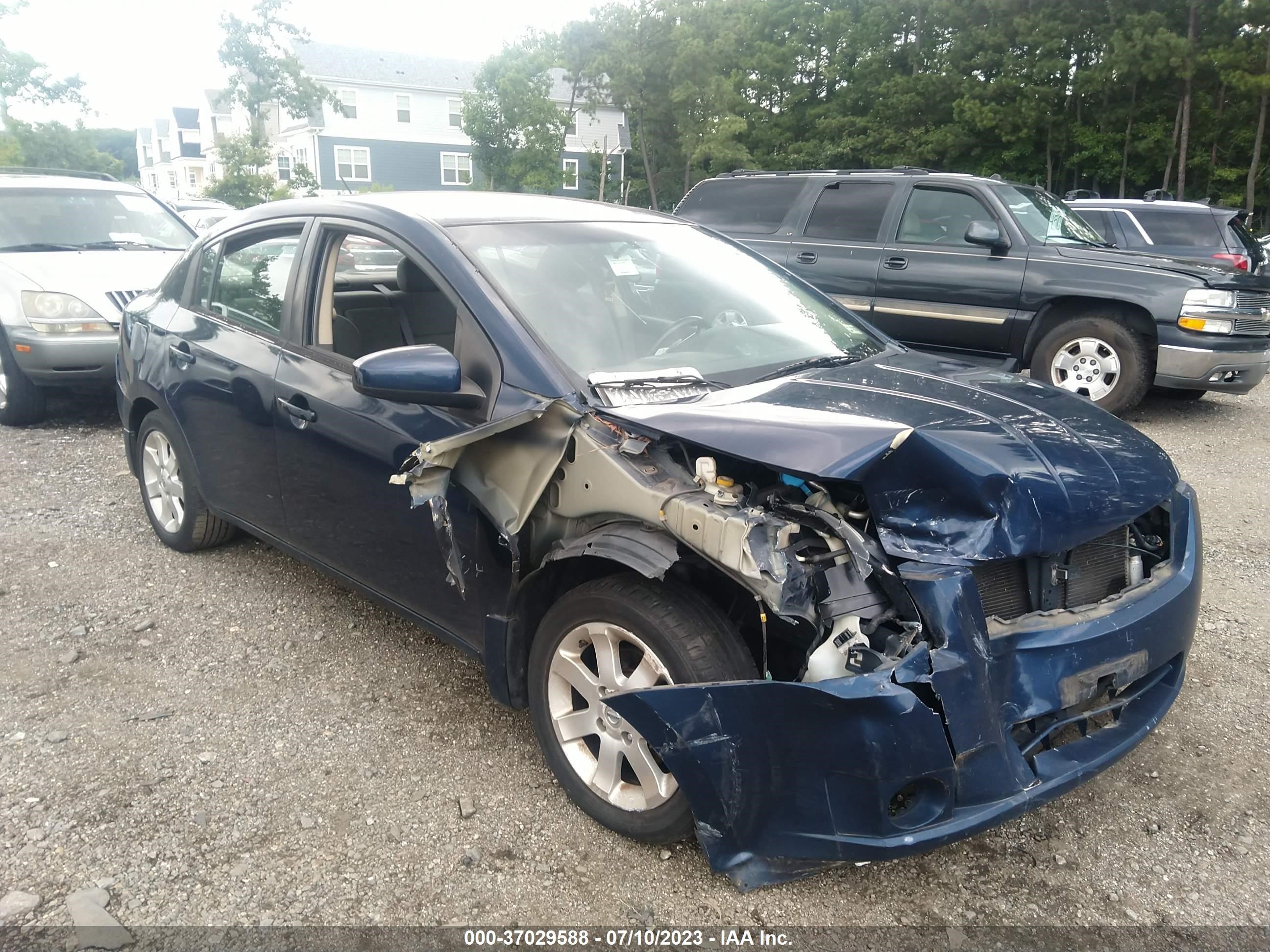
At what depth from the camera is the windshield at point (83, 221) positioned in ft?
25.0

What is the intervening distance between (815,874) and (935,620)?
0.70 metres

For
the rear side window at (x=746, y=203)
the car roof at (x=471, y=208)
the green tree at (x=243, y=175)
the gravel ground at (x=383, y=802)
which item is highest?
the green tree at (x=243, y=175)

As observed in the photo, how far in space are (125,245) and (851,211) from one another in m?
6.26

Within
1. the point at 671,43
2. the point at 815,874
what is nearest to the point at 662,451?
the point at 815,874

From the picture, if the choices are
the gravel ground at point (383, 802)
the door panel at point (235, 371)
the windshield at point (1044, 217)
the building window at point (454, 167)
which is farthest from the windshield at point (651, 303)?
the building window at point (454, 167)

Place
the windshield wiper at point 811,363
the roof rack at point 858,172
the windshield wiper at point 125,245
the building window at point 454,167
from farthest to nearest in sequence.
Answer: the building window at point 454,167
the roof rack at point 858,172
the windshield wiper at point 125,245
the windshield wiper at point 811,363

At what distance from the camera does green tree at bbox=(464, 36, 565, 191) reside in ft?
132

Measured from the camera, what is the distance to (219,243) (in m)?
4.39

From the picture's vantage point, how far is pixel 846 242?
348 inches

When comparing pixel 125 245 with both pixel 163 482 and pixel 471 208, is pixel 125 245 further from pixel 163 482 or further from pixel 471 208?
pixel 471 208

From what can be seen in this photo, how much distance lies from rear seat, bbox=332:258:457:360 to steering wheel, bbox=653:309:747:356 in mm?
727

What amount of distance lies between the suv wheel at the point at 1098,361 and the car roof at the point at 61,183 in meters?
8.05

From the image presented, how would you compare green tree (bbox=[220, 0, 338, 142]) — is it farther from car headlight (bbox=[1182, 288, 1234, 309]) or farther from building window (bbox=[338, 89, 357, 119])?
car headlight (bbox=[1182, 288, 1234, 309])

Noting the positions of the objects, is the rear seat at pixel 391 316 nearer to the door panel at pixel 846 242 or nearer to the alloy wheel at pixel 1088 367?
the door panel at pixel 846 242
